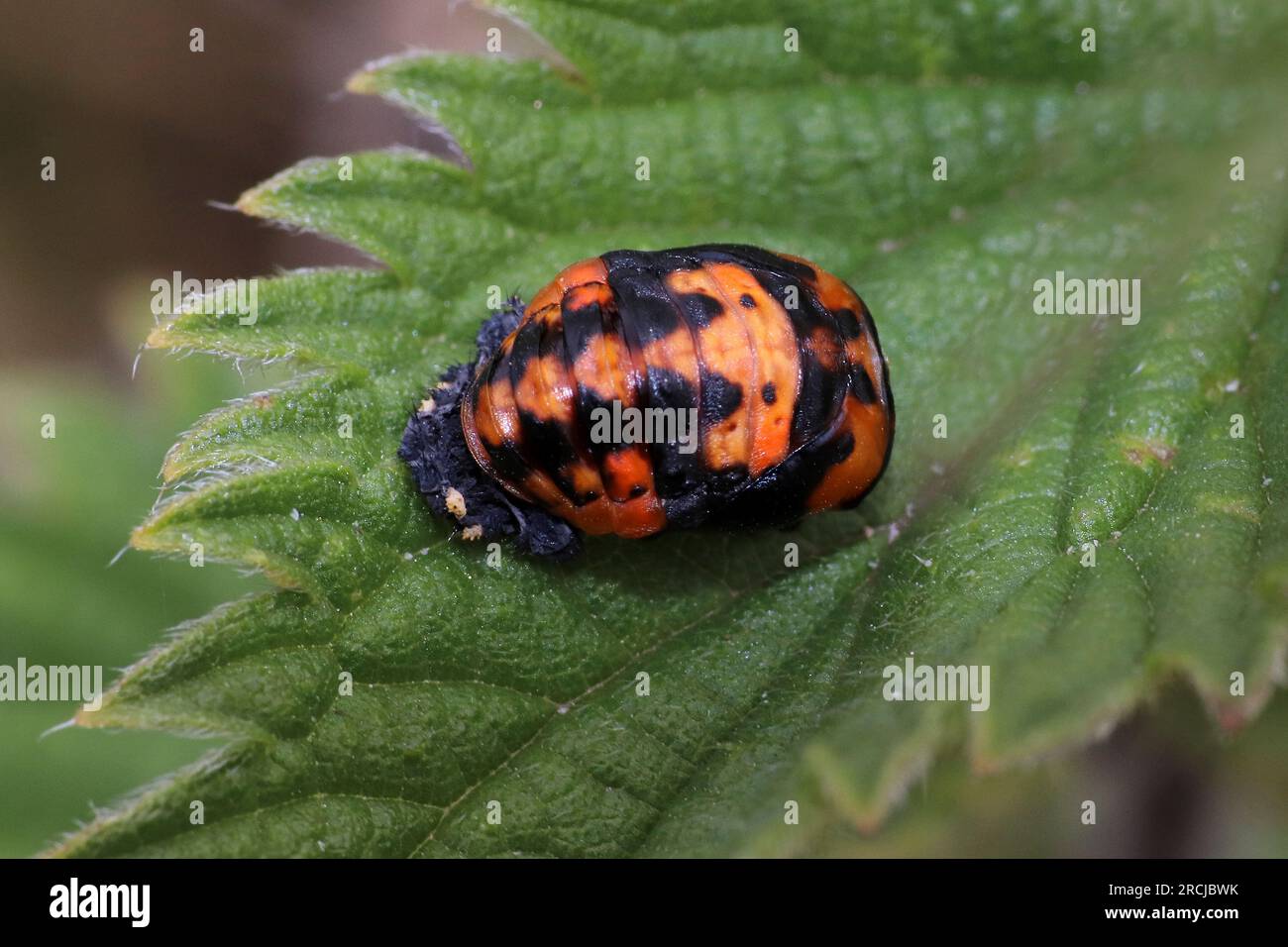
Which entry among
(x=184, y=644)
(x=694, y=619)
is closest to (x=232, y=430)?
(x=184, y=644)

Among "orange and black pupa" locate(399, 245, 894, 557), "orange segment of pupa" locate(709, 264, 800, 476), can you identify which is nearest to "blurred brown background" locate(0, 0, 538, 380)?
"orange and black pupa" locate(399, 245, 894, 557)

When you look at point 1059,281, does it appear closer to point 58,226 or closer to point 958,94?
point 958,94

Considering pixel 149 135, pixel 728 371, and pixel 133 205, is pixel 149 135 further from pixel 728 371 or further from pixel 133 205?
pixel 728 371

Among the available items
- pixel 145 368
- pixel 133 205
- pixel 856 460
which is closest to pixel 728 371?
pixel 856 460

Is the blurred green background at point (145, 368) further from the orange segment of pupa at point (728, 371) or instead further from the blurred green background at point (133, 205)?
the orange segment of pupa at point (728, 371)

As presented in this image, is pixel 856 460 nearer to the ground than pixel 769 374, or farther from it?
nearer to the ground

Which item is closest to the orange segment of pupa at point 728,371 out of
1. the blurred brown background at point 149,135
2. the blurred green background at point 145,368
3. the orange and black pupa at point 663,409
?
the orange and black pupa at point 663,409
